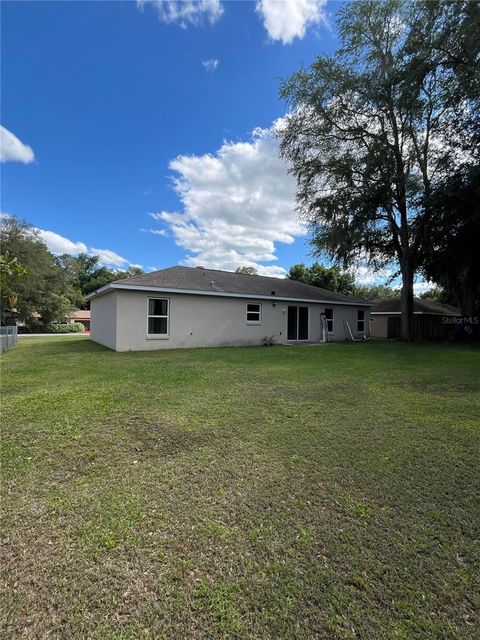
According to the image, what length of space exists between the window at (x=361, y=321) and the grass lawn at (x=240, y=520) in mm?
15193

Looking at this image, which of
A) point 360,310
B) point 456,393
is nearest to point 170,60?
point 456,393

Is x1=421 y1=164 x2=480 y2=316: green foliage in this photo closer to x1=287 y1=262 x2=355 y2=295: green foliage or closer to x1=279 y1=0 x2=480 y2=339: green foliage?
x1=279 y1=0 x2=480 y2=339: green foliage

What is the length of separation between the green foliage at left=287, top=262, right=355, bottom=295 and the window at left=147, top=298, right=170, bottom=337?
2657 centimetres

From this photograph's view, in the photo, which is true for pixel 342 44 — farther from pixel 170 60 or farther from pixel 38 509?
pixel 38 509

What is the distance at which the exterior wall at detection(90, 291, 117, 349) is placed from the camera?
12539mm

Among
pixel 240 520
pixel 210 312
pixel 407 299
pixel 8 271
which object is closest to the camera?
pixel 8 271

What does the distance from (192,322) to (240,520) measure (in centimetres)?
1158

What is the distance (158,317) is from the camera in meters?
12.8

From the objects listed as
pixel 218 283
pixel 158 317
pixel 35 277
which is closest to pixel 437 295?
pixel 218 283

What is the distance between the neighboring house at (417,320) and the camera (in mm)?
22219

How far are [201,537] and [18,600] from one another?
1022 mm

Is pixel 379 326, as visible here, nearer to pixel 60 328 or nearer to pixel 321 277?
pixel 321 277

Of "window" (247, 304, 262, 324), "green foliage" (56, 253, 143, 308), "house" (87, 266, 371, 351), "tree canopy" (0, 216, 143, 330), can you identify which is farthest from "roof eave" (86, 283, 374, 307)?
"green foliage" (56, 253, 143, 308)

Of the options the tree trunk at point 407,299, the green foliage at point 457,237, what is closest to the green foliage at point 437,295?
the green foliage at point 457,237
